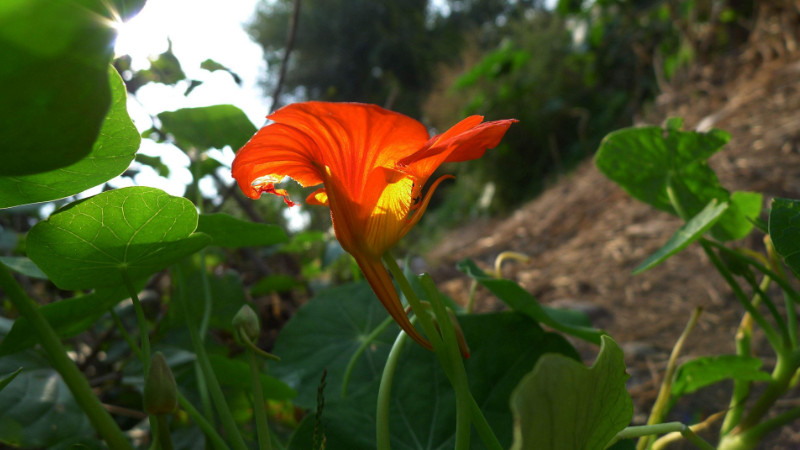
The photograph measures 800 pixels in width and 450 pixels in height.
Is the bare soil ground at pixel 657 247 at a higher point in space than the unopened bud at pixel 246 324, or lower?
lower

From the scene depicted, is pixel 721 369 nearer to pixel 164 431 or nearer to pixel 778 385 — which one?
pixel 778 385

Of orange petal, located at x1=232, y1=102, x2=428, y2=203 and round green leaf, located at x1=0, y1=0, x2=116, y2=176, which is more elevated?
round green leaf, located at x1=0, y1=0, x2=116, y2=176

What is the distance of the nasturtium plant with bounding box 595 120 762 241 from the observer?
2.38ft

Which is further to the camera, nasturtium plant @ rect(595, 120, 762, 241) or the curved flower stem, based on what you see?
nasturtium plant @ rect(595, 120, 762, 241)

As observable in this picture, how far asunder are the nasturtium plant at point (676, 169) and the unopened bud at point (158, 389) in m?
0.65

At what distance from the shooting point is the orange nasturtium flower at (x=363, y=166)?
0.35m

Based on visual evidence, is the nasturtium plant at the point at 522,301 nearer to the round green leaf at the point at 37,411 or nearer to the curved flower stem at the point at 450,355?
the curved flower stem at the point at 450,355

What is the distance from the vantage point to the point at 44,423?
23.3 inches

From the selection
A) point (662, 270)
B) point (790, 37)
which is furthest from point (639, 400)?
point (790, 37)

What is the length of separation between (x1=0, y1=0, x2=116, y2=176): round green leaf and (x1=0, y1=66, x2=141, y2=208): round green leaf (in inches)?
4.1

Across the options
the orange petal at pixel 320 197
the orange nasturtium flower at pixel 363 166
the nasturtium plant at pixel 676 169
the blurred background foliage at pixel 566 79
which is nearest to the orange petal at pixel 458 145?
the orange nasturtium flower at pixel 363 166

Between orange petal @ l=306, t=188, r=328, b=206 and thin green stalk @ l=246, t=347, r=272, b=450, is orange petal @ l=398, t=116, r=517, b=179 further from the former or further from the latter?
thin green stalk @ l=246, t=347, r=272, b=450

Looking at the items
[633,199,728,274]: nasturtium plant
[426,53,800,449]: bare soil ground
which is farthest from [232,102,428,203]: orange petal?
[426,53,800,449]: bare soil ground

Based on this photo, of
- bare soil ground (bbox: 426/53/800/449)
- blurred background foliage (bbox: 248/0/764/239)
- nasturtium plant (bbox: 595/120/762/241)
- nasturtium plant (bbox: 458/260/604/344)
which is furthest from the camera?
blurred background foliage (bbox: 248/0/764/239)
